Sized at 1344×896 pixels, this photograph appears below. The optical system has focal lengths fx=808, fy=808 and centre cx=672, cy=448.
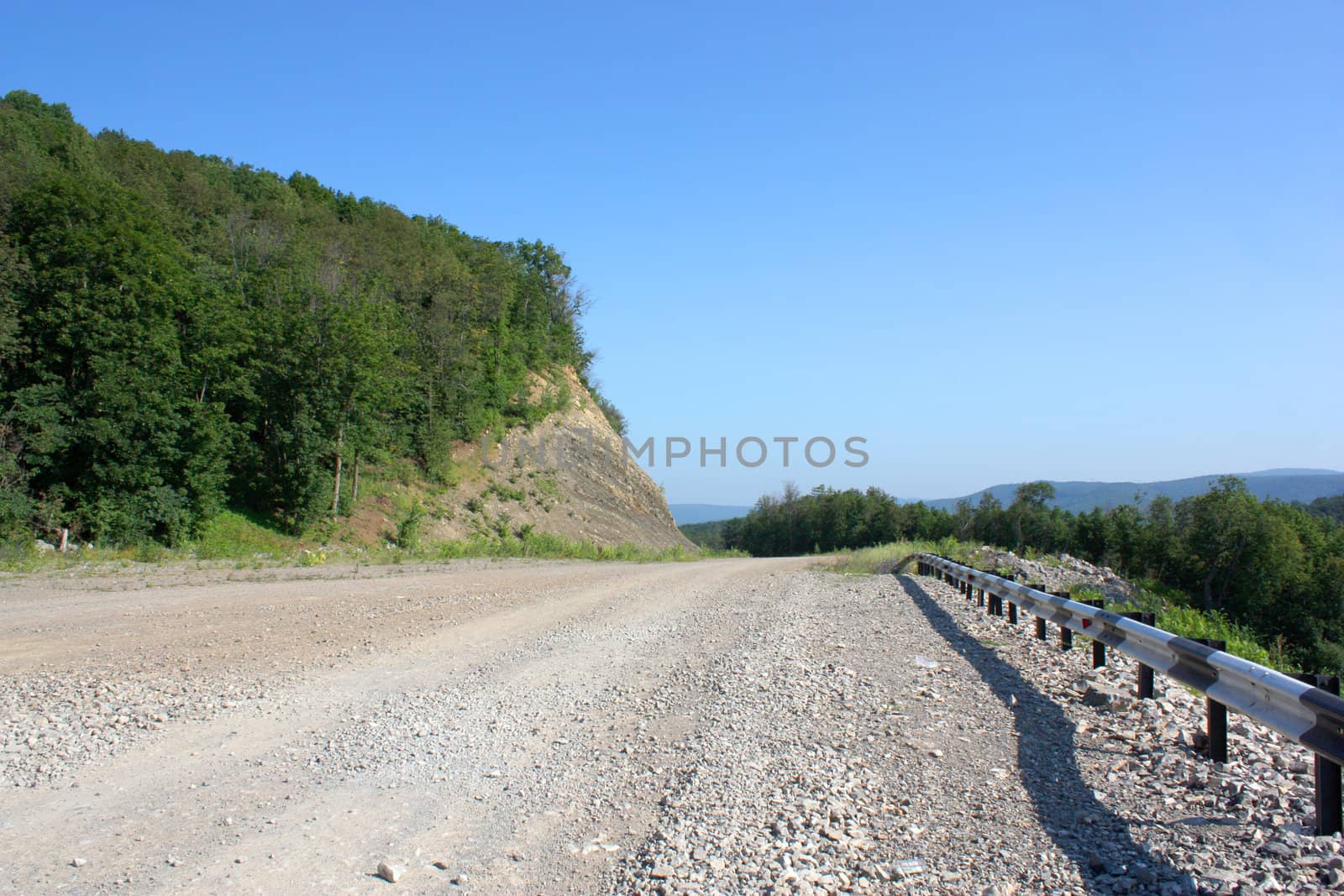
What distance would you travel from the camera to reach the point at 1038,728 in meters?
5.64

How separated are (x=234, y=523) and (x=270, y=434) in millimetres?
4302

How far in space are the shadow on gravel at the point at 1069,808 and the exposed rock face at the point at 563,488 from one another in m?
31.8

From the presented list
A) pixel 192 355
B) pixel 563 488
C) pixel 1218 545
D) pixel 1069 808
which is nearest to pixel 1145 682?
pixel 1069 808

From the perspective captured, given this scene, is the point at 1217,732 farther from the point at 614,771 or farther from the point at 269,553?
the point at 269,553

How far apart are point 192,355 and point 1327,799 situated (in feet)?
108

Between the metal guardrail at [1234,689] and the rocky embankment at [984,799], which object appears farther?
the metal guardrail at [1234,689]

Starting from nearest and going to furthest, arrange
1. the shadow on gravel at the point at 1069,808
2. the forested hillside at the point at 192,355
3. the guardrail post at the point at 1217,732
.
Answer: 1. the shadow on gravel at the point at 1069,808
2. the guardrail post at the point at 1217,732
3. the forested hillside at the point at 192,355

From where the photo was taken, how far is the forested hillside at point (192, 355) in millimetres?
26422

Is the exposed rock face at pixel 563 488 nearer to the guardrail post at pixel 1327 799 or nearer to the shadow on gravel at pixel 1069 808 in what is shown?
the shadow on gravel at pixel 1069 808

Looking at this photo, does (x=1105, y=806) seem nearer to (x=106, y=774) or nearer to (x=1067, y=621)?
(x=1067, y=621)

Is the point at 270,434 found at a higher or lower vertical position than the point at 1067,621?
higher

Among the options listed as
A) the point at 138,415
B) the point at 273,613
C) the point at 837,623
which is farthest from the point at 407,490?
the point at 837,623

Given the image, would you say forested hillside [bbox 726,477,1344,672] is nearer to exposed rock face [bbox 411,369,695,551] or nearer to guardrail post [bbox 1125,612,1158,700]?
exposed rock face [bbox 411,369,695,551]

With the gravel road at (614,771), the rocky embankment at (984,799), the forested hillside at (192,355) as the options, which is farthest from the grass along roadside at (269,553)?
the rocky embankment at (984,799)
